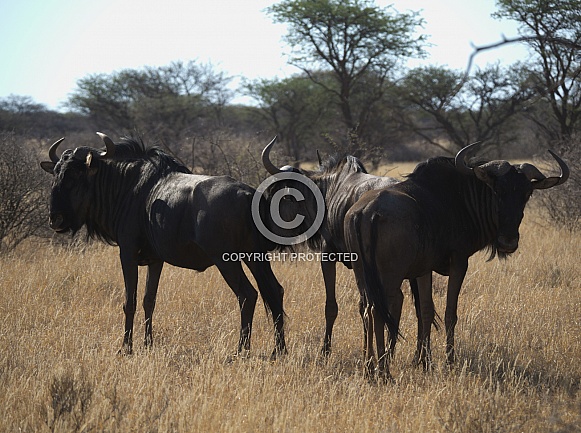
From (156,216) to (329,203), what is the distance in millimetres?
1345

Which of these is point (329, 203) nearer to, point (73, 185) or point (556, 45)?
point (73, 185)

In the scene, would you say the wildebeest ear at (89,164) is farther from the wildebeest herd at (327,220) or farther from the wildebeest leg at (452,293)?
the wildebeest leg at (452,293)

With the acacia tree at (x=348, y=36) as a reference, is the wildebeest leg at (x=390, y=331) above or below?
below

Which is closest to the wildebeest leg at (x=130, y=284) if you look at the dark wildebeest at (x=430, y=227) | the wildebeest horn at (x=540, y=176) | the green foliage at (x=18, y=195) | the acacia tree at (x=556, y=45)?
the dark wildebeest at (x=430, y=227)

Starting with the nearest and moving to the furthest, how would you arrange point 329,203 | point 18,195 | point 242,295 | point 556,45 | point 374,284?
point 374,284
point 242,295
point 329,203
point 18,195
point 556,45

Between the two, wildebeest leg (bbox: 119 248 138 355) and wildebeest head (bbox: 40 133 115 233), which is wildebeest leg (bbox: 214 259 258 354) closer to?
wildebeest leg (bbox: 119 248 138 355)

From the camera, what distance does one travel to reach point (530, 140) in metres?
27.1

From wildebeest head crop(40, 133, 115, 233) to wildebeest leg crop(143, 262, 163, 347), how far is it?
28.3 inches

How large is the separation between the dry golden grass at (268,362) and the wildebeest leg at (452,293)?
0.46 ft

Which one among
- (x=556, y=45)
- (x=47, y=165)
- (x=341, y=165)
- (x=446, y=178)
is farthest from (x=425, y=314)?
(x=556, y=45)

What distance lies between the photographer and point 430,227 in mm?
4285

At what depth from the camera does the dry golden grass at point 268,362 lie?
3.46 meters

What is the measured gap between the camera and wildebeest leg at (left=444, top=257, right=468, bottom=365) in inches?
178

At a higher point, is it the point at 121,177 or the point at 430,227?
the point at 121,177
